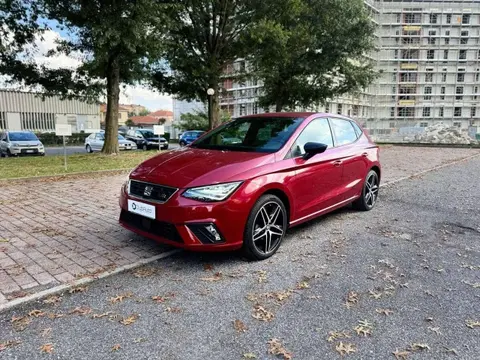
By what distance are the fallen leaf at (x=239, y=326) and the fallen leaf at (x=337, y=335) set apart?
0.60 meters

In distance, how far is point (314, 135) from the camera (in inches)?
190

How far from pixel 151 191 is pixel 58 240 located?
158 centimetres

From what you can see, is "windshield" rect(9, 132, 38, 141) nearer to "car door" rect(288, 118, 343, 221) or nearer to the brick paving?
the brick paving

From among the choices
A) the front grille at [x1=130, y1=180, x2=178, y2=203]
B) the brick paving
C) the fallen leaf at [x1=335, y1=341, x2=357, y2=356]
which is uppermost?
the front grille at [x1=130, y1=180, x2=178, y2=203]

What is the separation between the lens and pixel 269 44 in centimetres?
1661

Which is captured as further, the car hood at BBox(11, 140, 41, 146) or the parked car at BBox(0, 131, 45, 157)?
the car hood at BBox(11, 140, 41, 146)

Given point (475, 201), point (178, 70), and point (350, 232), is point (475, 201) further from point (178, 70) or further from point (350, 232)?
point (178, 70)

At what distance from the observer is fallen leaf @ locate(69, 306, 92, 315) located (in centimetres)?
291

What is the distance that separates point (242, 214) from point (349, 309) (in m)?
1.29

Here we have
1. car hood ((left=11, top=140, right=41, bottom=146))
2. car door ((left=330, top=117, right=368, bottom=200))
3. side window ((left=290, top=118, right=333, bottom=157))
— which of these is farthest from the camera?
car hood ((left=11, top=140, right=41, bottom=146))

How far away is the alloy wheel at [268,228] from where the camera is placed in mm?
3897

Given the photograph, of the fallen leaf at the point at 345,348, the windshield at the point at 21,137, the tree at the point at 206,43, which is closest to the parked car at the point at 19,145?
the windshield at the point at 21,137

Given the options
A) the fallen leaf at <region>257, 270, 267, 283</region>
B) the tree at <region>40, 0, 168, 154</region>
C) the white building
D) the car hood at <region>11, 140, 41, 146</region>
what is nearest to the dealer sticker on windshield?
the fallen leaf at <region>257, 270, 267, 283</region>

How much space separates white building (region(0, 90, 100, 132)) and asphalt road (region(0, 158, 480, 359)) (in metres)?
43.1
